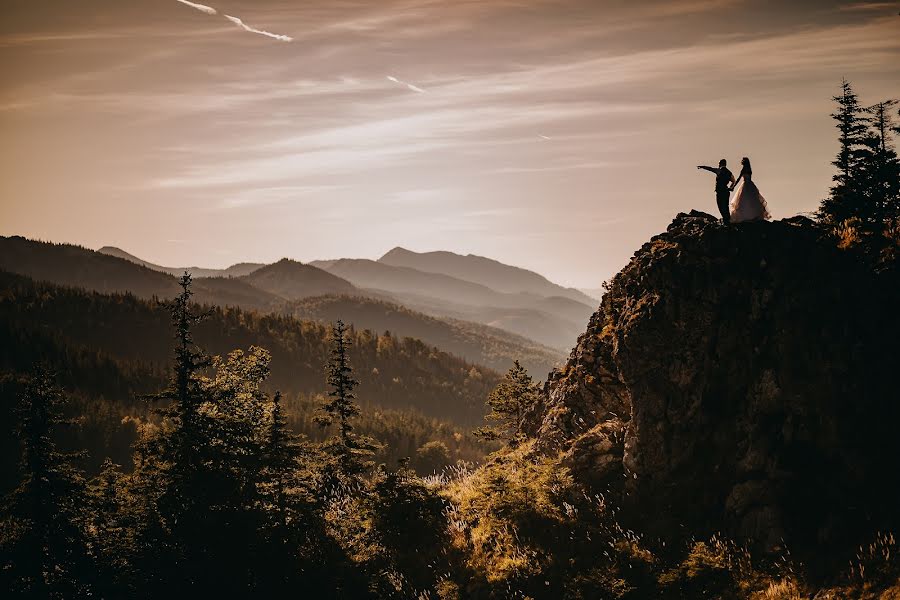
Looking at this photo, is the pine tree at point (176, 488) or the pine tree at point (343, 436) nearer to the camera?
the pine tree at point (176, 488)

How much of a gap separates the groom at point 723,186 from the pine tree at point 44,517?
825 inches

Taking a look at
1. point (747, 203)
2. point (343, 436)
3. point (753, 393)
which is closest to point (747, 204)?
point (747, 203)

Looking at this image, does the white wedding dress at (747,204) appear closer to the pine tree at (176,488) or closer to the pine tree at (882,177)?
the pine tree at (882,177)

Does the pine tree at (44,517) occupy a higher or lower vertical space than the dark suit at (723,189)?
lower

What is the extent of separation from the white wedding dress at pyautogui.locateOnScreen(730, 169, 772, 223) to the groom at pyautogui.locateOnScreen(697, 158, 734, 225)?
20 cm

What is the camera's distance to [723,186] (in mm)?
17547

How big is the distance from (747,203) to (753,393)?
6018mm

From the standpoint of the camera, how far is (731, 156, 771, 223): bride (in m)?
16.6

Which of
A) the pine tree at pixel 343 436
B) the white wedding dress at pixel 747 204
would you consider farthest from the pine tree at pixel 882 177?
the pine tree at pixel 343 436

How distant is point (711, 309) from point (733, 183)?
193 inches

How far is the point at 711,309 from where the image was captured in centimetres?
1553

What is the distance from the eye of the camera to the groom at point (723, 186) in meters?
17.2

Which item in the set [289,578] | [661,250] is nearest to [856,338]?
[661,250]

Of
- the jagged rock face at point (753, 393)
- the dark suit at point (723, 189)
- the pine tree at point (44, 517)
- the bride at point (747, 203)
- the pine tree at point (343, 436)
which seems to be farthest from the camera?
the pine tree at point (343, 436)
